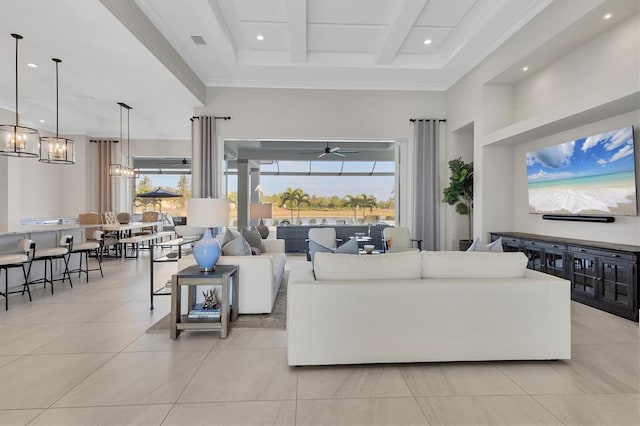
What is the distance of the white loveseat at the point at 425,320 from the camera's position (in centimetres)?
246

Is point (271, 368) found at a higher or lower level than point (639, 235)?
lower

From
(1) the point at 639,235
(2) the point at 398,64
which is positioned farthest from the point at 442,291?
(2) the point at 398,64

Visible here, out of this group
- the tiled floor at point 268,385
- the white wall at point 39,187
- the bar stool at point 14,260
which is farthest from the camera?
the white wall at point 39,187

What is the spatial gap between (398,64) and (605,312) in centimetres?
469

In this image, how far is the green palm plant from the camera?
6.12 metres

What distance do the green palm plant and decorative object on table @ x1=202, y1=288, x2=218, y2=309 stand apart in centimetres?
462

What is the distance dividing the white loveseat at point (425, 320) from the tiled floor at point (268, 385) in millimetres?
118

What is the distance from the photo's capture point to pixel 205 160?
6.48 meters

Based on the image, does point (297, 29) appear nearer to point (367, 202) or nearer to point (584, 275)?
point (584, 275)

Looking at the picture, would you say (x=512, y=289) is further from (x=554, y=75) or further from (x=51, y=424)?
(x=554, y=75)

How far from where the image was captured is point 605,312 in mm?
3783

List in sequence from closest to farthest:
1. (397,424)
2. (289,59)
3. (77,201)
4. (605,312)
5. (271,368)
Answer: (397,424)
(271,368)
(605,312)
(289,59)
(77,201)

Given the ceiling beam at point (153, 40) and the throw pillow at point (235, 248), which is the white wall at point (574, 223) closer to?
the throw pillow at point (235, 248)

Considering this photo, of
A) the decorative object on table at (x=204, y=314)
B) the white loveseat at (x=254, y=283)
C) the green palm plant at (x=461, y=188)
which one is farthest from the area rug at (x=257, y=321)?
the green palm plant at (x=461, y=188)
